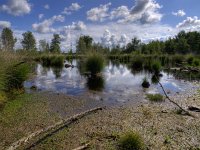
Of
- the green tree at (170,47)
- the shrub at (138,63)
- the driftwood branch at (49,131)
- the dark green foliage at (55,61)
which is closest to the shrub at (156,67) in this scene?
the shrub at (138,63)

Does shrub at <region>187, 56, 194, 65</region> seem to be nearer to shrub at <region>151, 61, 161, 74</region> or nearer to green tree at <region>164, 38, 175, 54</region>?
shrub at <region>151, 61, 161, 74</region>

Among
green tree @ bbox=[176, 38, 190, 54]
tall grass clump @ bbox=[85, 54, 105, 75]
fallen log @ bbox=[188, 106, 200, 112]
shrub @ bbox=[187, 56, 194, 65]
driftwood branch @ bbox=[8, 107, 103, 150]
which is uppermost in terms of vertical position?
green tree @ bbox=[176, 38, 190, 54]

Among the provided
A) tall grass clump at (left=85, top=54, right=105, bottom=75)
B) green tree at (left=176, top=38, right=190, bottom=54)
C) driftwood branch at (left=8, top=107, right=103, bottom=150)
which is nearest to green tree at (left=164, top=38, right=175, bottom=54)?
green tree at (left=176, top=38, right=190, bottom=54)

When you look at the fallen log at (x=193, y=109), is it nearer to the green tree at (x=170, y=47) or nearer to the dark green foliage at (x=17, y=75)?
the dark green foliage at (x=17, y=75)

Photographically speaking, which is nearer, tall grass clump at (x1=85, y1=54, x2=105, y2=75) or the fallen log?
the fallen log

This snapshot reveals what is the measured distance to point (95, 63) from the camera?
2344cm

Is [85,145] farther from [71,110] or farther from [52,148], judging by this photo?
[71,110]

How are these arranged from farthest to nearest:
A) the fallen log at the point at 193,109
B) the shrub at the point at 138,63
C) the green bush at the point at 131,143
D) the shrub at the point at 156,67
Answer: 1. the shrub at the point at 138,63
2. the shrub at the point at 156,67
3. the fallen log at the point at 193,109
4. the green bush at the point at 131,143

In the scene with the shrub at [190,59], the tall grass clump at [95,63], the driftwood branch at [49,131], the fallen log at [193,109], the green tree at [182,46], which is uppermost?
the green tree at [182,46]

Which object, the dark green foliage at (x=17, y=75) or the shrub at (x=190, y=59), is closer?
the dark green foliage at (x=17, y=75)

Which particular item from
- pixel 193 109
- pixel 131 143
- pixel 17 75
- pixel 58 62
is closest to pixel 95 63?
pixel 17 75

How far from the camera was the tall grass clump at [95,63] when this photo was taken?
2325cm

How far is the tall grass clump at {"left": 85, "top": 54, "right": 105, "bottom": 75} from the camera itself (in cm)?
2325

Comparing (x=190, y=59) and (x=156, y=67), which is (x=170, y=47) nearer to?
(x=190, y=59)
